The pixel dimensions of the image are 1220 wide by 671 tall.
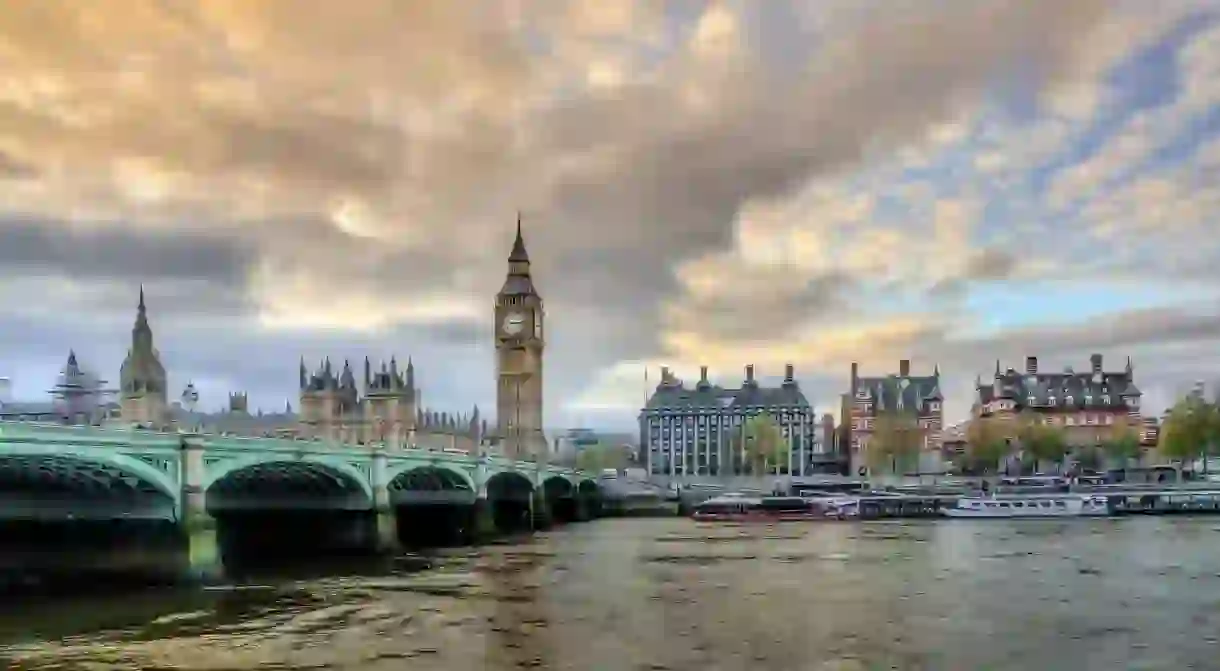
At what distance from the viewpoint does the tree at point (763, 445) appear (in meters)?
164

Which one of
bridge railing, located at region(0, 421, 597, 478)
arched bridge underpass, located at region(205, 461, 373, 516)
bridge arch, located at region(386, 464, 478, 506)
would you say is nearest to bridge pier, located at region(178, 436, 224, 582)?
bridge railing, located at region(0, 421, 597, 478)

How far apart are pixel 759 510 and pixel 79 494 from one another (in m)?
75.5

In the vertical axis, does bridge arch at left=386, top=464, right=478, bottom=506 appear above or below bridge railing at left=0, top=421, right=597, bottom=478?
below

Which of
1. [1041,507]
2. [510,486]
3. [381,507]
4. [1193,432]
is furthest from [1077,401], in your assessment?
[381,507]

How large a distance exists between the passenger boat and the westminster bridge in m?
34.2

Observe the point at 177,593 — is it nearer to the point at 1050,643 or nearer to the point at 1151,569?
the point at 1050,643

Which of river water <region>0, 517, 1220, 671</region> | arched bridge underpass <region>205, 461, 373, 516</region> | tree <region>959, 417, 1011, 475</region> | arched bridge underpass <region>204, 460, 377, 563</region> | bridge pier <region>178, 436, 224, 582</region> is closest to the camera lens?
river water <region>0, 517, 1220, 671</region>

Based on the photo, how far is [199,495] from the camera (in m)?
45.3

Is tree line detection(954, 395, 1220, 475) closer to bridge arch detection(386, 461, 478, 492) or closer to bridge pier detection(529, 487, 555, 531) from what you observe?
bridge pier detection(529, 487, 555, 531)

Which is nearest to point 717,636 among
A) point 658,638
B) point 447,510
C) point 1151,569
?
point 658,638

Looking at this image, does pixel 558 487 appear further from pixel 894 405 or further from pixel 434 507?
pixel 894 405

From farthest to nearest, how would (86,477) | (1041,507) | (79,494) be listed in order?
(1041,507)
(79,494)
(86,477)

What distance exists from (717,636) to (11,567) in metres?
33.7

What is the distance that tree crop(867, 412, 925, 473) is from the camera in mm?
148625
